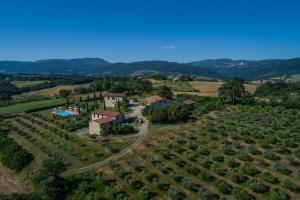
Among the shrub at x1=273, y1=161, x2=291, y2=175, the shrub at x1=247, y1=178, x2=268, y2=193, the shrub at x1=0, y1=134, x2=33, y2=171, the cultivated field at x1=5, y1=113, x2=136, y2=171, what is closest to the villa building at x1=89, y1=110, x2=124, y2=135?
the cultivated field at x1=5, y1=113, x2=136, y2=171

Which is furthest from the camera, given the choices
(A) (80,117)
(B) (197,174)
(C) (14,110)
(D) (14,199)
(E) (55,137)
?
(C) (14,110)

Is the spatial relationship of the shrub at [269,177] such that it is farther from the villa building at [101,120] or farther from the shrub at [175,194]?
the villa building at [101,120]

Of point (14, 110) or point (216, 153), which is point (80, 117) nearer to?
point (14, 110)

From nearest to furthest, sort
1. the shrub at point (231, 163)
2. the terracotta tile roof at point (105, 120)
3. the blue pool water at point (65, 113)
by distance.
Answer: the shrub at point (231, 163) → the terracotta tile roof at point (105, 120) → the blue pool water at point (65, 113)

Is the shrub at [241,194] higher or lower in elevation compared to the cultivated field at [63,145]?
higher

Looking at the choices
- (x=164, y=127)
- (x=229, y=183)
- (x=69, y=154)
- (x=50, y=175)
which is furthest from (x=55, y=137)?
(x=229, y=183)

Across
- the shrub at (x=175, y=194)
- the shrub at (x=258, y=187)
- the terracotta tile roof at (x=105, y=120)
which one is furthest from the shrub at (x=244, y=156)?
the terracotta tile roof at (x=105, y=120)

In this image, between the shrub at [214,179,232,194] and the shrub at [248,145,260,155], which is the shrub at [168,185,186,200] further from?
the shrub at [248,145,260,155]
